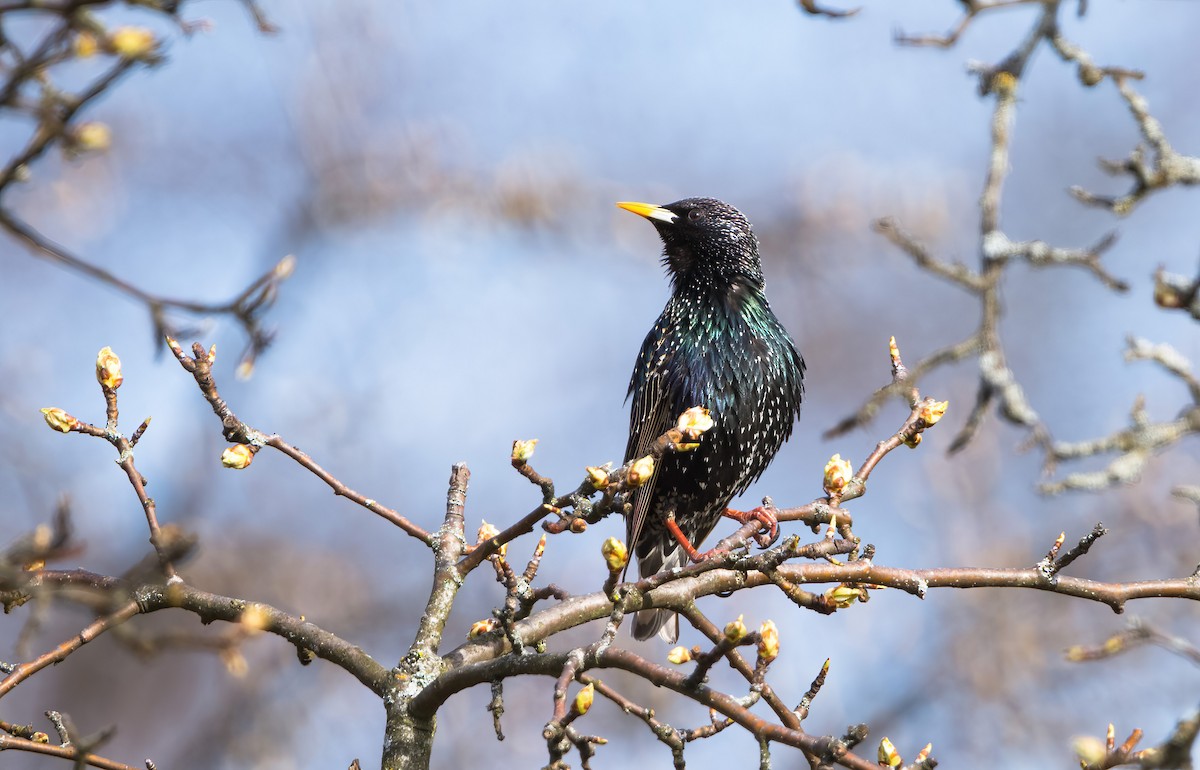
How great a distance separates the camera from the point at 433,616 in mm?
2529

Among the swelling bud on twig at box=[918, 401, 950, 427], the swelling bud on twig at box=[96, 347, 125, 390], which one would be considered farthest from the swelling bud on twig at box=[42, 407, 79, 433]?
the swelling bud on twig at box=[918, 401, 950, 427]

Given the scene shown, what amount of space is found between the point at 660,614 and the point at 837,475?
222 cm

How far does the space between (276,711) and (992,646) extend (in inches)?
173

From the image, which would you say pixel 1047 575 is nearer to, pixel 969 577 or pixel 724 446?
pixel 969 577

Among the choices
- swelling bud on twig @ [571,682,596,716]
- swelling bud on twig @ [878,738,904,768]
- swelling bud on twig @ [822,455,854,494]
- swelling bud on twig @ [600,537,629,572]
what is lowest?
swelling bud on twig @ [571,682,596,716]

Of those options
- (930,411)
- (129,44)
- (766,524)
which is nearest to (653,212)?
(766,524)

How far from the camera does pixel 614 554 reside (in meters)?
2.16

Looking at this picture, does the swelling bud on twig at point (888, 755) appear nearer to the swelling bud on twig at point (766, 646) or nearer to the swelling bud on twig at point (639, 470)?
the swelling bud on twig at point (766, 646)

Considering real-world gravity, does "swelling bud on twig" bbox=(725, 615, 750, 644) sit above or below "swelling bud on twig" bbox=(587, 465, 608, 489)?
below

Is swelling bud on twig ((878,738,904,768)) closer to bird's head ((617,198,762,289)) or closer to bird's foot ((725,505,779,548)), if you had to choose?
bird's foot ((725,505,779,548))

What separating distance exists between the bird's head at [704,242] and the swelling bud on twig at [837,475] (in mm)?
2305

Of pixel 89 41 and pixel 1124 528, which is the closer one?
pixel 89 41

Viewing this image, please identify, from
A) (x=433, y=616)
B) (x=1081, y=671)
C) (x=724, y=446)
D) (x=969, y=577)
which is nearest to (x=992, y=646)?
(x=1081, y=671)

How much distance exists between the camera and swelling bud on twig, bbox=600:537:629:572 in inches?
84.5
